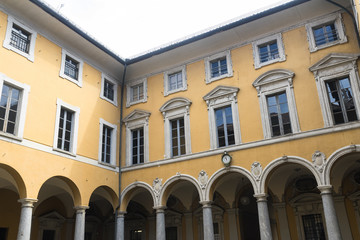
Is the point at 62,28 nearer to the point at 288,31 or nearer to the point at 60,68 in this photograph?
the point at 60,68

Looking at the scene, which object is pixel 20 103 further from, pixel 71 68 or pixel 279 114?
pixel 279 114

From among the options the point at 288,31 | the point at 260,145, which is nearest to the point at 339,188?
the point at 260,145

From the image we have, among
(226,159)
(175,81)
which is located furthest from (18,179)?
(175,81)

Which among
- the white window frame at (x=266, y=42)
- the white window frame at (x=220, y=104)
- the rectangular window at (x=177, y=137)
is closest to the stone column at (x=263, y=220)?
the white window frame at (x=220, y=104)

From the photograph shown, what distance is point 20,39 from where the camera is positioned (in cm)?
1210

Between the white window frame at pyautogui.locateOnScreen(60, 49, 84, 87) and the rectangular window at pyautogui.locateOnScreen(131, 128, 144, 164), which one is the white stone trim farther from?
the white window frame at pyautogui.locateOnScreen(60, 49, 84, 87)

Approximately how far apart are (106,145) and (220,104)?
5281mm

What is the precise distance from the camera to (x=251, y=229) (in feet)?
54.0

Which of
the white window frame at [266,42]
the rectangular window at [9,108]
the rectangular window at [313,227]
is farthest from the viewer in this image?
the rectangular window at [313,227]

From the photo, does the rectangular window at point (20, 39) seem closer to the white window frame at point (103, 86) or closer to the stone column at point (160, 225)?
the white window frame at point (103, 86)

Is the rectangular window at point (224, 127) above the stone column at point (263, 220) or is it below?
above

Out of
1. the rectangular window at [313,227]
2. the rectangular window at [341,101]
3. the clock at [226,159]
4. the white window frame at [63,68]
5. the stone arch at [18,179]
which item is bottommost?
the rectangular window at [313,227]

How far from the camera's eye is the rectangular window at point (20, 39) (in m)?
11.9

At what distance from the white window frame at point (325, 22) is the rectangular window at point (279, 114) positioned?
6.79ft
